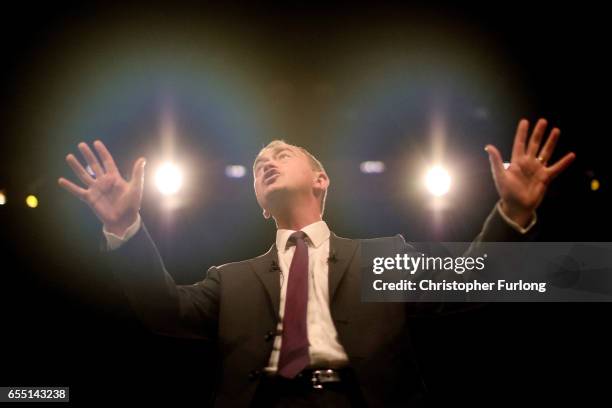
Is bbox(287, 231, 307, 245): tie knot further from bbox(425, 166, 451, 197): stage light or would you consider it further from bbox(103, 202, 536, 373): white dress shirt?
bbox(425, 166, 451, 197): stage light

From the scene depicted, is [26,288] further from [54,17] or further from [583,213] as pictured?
[583,213]

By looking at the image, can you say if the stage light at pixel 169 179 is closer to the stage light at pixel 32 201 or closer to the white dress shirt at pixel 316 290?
the stage light at pixel 32 201

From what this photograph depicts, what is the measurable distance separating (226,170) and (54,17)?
52.4 inches

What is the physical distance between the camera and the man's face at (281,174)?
290cm

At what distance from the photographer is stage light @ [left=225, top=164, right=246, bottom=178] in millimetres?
3578

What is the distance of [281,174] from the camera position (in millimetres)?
2922

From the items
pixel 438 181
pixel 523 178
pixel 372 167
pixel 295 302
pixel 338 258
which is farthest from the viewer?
pixel 372 167

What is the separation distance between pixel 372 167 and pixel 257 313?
4.48 feet

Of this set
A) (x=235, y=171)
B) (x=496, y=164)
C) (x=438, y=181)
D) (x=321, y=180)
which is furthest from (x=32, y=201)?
(x=496, y=164)

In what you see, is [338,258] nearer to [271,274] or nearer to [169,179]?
[271,274]

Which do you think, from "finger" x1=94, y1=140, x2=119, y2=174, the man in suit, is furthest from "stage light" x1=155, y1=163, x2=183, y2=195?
"finger" x1=94, y1=140, x2=119, y2=174

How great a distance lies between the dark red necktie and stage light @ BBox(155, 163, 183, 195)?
1.09 meters

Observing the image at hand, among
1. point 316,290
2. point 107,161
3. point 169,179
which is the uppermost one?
point 169,179

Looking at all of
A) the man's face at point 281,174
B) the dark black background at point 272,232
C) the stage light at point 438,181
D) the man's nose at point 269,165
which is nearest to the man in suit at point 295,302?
the man's face at point 281,174
